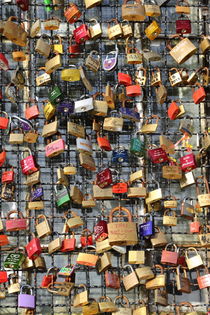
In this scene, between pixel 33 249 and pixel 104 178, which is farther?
pixel 104 178

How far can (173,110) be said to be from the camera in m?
3.21

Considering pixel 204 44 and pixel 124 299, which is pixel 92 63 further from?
pixel 124 299

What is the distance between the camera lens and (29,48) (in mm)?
3326

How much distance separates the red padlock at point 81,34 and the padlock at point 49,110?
367 millimetres

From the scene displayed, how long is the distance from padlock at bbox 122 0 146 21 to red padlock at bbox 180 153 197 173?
0.74 metres

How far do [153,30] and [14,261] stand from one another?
1.35 meters

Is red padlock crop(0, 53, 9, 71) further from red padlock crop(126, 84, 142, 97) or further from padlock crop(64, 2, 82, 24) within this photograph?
red padlock crop(126, 84, 142, 97)

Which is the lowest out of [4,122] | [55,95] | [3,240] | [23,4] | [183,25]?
[3,240]

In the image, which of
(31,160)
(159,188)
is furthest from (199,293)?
(31,160)

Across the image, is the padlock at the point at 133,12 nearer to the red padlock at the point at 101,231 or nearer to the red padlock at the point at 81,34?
the red padlock at the point at 81,34

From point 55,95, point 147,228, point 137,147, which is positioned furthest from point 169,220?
point 55,95

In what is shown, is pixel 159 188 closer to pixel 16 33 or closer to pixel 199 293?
pixel 199 293

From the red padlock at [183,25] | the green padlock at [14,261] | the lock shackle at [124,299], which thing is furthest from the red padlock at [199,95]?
the green padlock at [14,261]

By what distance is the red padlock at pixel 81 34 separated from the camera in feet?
10.5
